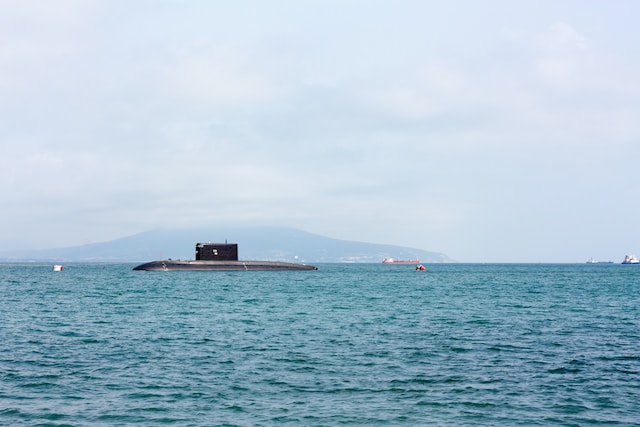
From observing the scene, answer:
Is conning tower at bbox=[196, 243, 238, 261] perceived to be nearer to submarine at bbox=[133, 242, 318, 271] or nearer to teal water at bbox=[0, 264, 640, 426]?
submarine at bbox=[133, 242, 318, 271]

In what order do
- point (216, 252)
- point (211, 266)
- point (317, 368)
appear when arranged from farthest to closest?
point (216, 252) < point (211, 266) < point (317, 368)

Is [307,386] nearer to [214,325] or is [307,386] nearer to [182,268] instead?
[214,325]

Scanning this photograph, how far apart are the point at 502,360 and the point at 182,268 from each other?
136642mm

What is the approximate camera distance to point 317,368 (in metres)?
32.0

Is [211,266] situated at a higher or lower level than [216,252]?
lower

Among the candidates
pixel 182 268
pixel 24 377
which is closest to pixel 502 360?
pixel 24 377

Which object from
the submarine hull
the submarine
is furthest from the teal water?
the submarine hull

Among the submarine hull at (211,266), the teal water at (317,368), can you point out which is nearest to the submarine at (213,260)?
the submarine hull at (211,266)

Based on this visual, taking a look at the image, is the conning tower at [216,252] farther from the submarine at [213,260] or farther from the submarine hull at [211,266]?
the submarine hull at [211,266]

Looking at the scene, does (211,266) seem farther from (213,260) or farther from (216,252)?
(216,252)

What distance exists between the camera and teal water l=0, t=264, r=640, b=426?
77.8ft

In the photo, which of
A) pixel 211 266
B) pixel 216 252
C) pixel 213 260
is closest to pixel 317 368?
pixel 211 266

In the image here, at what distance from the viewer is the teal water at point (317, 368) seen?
77.8ft

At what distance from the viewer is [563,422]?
2267cm
